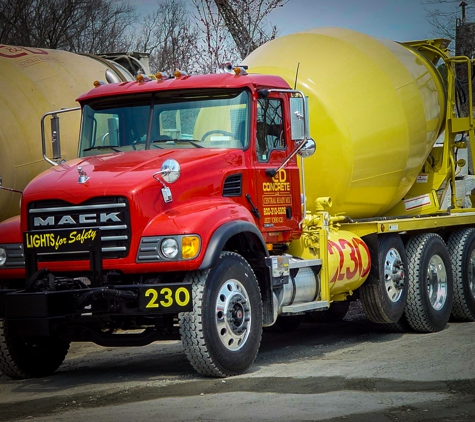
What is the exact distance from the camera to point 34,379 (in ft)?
30.7

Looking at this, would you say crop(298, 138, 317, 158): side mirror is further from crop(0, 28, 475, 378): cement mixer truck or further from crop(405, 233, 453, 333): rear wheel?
crop(405, 233, 453, 333): rear wheel

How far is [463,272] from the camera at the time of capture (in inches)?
519

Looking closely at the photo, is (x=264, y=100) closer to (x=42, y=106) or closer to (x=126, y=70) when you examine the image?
(x=42, y=106)

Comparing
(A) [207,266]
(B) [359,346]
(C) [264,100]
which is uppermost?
(C) [264,100]

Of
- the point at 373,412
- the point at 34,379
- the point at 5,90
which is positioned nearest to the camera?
the point at 373,412

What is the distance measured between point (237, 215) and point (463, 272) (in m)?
5.24

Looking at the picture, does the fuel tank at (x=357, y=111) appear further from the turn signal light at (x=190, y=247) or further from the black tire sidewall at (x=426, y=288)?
the turn signal light at (x=190, y=247)

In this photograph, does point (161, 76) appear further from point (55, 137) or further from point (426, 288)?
point (426, 288)

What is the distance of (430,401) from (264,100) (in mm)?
3724

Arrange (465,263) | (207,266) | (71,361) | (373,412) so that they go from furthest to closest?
(465,263) < (71,361) < (207,266) < (373,412)

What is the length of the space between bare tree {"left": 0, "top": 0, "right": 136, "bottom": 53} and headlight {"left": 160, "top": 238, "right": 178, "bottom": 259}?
1904 centimetres

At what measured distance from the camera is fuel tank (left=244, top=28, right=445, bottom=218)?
11.0m

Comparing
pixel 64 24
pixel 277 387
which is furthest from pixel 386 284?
pixel 64 24

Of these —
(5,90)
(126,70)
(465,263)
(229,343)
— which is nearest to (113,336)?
(229,343)
